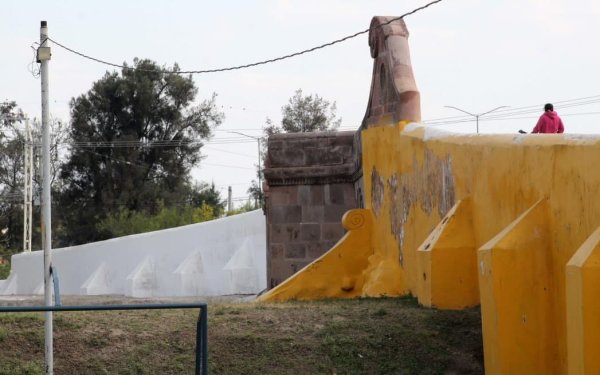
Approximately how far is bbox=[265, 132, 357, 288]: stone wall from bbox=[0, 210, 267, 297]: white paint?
1069 centimetres

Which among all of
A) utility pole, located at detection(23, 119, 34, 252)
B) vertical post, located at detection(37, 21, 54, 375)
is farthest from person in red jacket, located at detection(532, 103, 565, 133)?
utility pole, located at detection(23, 119, 34, 252)

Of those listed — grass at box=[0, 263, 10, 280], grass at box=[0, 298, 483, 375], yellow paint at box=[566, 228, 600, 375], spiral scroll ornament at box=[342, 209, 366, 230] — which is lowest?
grass at box=[0, 263, 10, 280]

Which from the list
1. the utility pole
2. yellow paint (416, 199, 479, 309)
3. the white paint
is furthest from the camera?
the utility pole

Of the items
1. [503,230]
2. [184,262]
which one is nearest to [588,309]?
[503,230]

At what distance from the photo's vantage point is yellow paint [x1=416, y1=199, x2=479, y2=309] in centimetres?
995

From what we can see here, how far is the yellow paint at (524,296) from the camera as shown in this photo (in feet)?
25.5

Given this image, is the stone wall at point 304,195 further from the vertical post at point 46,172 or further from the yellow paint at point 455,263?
the vertical post at point 46,172

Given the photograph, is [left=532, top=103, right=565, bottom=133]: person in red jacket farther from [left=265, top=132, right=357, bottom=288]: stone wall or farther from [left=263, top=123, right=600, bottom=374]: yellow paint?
[left=265, top=132, right=357, bottom=288]: stone wall

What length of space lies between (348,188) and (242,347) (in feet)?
23.9

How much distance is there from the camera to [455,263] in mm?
9992

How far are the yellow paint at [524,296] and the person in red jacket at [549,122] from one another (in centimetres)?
494

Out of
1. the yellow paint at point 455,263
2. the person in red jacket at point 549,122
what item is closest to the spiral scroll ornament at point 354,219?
the person in red jacket at point 549,122

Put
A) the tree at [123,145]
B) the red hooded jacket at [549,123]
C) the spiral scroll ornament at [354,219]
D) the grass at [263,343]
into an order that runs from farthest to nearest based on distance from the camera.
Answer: the tree at [123,145] < the spiral scroll ornament at [354,219] < the red hooded jacket at [549,123] < the grass at [263,343]

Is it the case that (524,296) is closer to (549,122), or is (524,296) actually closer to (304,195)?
(549,122)
